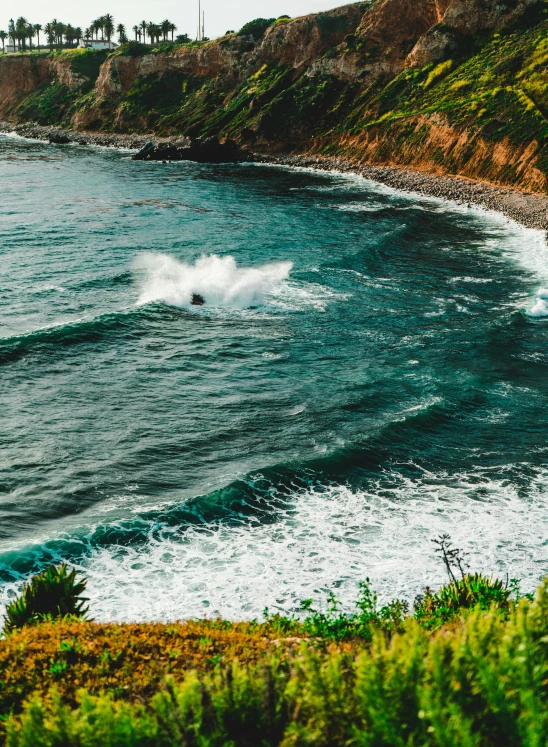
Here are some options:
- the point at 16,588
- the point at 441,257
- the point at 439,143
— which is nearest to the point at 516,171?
the point at 439,143

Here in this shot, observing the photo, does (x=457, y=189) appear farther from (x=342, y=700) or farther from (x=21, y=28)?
(x=21, y=28)

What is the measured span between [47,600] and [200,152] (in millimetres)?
82275

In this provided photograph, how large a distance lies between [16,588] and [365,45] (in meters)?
88.5

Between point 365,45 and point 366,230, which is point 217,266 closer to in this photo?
point 366,230

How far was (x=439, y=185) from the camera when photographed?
61.7 meters

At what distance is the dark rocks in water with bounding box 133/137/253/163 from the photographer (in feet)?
281

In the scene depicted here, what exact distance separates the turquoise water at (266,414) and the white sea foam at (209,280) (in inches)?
6.3

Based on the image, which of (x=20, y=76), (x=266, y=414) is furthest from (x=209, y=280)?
(x=20, y=76)

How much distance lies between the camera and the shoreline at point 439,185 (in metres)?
51.4

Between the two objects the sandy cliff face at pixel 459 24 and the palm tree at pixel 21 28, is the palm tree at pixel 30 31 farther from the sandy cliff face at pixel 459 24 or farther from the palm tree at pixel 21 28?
the sandy cliff face at pixel 459 24

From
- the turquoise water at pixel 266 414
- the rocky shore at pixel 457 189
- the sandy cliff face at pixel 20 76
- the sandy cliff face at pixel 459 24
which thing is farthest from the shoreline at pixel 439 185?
the sandy cliff face at pixel 20 76

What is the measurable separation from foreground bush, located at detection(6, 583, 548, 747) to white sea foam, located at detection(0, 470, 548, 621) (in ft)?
21.0

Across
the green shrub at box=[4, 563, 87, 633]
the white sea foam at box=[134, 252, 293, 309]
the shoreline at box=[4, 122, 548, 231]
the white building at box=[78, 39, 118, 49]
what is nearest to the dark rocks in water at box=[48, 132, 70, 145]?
the shoreline at box=[4, 122, 548, 231]

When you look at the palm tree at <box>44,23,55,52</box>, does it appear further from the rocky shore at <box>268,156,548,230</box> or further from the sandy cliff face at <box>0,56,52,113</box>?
the rocky shore at <box>268,156,548,230</box>
